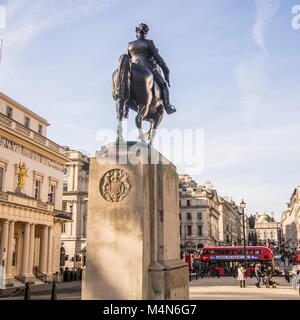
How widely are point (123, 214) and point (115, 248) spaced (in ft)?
2.21

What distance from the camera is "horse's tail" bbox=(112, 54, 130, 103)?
8.22 m

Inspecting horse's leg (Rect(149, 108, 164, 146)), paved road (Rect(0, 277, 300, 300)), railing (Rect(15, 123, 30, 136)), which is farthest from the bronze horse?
railing (Rect(15, 123, 30, 136))

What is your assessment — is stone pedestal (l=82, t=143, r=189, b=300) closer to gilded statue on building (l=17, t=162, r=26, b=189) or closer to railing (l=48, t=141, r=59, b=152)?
gilded statue on building (l=17, t=162, r=26, b=189)

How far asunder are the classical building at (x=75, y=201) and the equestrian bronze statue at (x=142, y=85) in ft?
193

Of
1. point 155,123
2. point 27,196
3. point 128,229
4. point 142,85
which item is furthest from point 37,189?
point 128,229

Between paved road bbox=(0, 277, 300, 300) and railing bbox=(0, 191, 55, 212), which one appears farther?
railing bbox=(0, 191, 55, 212)

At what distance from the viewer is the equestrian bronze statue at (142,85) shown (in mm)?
8328

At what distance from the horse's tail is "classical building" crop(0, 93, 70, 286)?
22.5 m

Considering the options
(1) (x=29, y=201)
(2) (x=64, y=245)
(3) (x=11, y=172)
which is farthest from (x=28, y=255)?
(2) (x=64, y=245)

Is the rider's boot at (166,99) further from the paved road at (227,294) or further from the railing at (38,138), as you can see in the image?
the railing at (38,138)

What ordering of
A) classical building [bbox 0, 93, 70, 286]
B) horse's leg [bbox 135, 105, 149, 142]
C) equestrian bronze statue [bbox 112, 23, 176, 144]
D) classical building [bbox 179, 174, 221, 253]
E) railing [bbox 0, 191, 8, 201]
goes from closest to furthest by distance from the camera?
equestrian bronze statue [bbox 112, 23, 176, 144] → horse's leg [bbox 135, 105, 149, 142] → railing [bbox 0, 191, 8, 201] → classical building [bbox 0, 93, 70, 286] → classical building [bbox 179, 174, 221, 253]

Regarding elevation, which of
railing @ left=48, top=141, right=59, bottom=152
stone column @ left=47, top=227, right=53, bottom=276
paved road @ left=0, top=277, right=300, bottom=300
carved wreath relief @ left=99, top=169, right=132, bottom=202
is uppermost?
railing @ left=48, top=141, right=59, bottom=152

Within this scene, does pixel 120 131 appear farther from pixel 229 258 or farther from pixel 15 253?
pixel 229 258
